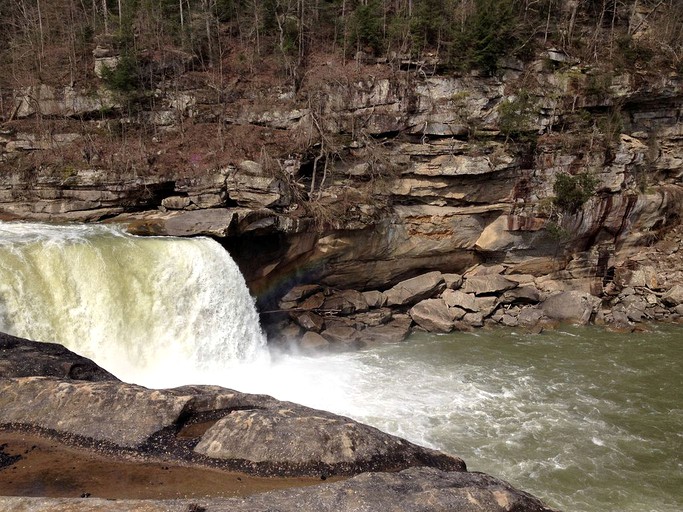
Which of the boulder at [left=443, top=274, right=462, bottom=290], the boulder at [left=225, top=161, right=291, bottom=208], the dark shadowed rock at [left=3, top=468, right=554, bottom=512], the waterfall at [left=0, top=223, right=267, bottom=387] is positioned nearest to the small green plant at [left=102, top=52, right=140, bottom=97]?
the boulder at [left=225, top=161, right=291, bottom=208]

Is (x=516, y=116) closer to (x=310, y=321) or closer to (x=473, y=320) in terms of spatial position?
(x=473, y=320)

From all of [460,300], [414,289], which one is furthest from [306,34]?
[460,300]

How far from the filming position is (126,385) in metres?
5.79

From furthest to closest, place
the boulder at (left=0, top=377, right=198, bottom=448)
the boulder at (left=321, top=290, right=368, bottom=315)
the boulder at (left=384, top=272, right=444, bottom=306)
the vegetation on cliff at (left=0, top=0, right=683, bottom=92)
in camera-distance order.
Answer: the vegetation on cliff at (left=0, top=0, right=683, bottom=92)
the boulder at (left=384, top=272, right=444, bottom=306)
the boulder at (left=321, top=290, right=368, bottom=315)
the boulder at (left=0, top=377, right=198, bottom=448)

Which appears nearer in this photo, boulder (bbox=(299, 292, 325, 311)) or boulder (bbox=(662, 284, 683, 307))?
boulder (bbox=(299, 292, 325, 311))

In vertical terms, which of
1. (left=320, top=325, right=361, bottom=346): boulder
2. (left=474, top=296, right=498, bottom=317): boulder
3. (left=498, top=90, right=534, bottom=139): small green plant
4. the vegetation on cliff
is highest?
the vegetation on cliff

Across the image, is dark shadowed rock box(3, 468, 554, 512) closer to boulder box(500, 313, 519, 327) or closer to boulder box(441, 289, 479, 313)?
boulder box(441, 289, 479, 313)

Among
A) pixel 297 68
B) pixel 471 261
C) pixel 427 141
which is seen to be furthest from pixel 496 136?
pixel 297 68

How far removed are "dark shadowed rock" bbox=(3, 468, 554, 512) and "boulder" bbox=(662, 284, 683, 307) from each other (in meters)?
21.2

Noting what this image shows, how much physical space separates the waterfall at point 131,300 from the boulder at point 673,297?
1790 cm

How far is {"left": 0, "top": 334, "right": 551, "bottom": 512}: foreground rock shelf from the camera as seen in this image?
409cm

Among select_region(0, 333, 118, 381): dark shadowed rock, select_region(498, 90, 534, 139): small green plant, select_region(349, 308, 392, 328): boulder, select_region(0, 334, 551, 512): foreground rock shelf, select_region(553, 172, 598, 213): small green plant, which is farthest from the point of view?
select_region(498, 90, 534, 139): small green plant

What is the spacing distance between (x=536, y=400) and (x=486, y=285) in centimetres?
782

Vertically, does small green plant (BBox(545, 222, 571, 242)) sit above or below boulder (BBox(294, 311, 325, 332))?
above
